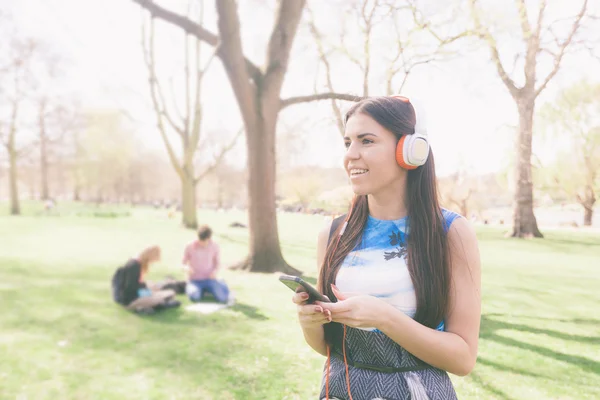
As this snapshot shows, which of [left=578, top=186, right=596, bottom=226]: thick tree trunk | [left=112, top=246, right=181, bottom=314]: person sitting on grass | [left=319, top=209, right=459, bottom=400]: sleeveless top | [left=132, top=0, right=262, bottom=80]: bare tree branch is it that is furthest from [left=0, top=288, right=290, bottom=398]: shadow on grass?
[left=578, top=186, right=596, bottom=226]: thick tree trunk

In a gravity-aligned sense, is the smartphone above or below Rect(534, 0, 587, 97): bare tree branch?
below

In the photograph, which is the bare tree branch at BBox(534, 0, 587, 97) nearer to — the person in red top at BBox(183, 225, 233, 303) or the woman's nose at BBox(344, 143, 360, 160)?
the person in red top at BBox(183, 225, 233, 303)

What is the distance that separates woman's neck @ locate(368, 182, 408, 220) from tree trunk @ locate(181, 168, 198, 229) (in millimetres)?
17080

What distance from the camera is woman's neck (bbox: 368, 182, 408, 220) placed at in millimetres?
1405

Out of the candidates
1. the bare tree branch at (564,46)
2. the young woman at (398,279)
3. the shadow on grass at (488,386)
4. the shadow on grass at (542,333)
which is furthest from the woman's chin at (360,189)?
the bare tree branch at (564,46)

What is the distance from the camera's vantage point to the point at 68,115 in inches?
1001

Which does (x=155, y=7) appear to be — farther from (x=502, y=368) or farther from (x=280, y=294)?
(x=502, y=368)

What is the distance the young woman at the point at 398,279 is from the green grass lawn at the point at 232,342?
98 centimetres

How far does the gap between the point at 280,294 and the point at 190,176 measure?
12.7 metres

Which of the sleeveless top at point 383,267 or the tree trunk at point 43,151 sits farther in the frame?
the tree trunk at point 43,151

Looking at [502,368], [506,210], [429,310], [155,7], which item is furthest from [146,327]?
[506,210]

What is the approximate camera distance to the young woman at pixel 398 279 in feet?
4.01

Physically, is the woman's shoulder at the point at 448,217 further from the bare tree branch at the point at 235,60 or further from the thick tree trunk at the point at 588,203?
the thick tree trunk at the point at 588,203

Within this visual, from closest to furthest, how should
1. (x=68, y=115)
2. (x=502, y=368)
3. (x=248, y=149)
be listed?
(x=502, y=368)
(x=248, y=149)
(x=68, y=115)
